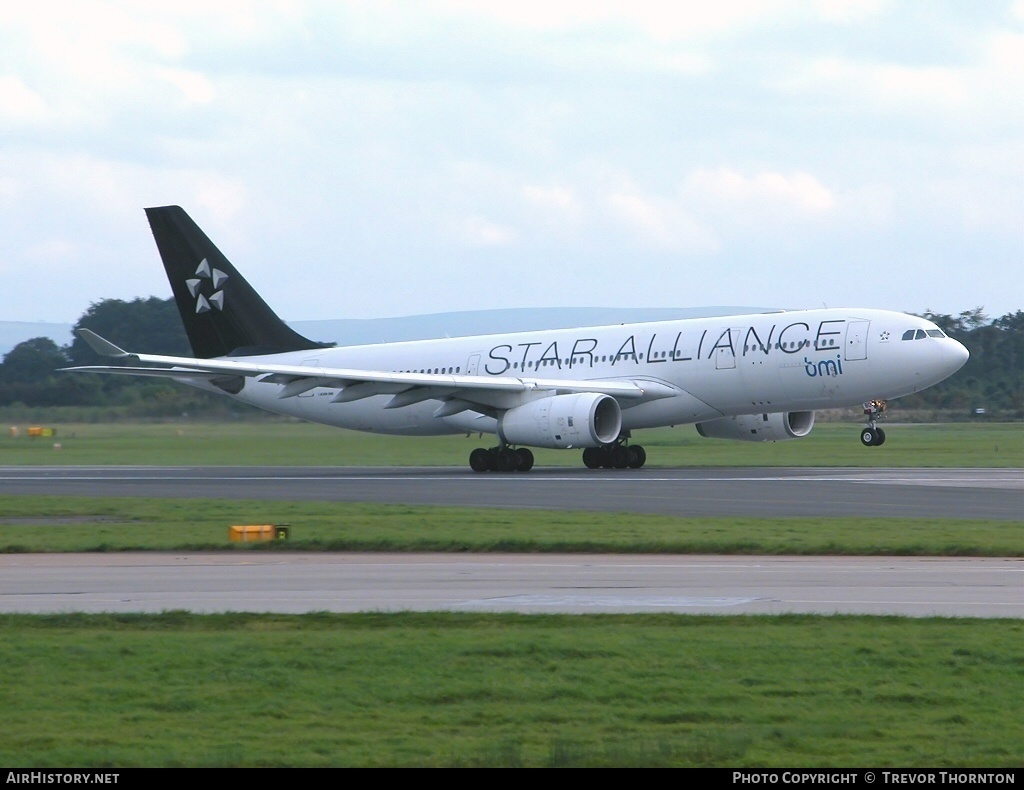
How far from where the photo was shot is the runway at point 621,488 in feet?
82.2

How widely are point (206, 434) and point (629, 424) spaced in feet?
46.7

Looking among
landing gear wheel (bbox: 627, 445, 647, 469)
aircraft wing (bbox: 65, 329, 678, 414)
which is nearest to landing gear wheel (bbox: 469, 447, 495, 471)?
aircraft wing (bbox: 65, 329, 678, 414)

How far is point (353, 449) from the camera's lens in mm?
44219

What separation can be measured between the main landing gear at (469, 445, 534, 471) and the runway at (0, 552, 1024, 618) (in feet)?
62.8

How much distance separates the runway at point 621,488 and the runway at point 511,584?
21.7ft

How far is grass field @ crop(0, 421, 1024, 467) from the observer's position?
43.0 m

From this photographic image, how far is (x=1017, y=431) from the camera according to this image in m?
61.9

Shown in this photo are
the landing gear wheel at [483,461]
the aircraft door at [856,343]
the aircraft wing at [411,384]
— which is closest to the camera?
the aircraft door at [856,343]

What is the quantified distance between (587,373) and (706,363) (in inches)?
141

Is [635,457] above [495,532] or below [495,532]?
above

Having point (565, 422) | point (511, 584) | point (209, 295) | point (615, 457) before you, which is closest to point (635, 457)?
point (615, 457)

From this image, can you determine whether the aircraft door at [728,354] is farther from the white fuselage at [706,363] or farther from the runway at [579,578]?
the runway at [579,578]

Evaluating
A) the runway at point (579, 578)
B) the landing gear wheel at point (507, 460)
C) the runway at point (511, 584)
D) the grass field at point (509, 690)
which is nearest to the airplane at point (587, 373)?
the landing gear wheel at point (507, 460)

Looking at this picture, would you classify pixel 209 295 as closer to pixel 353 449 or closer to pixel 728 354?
pixel 353 449
